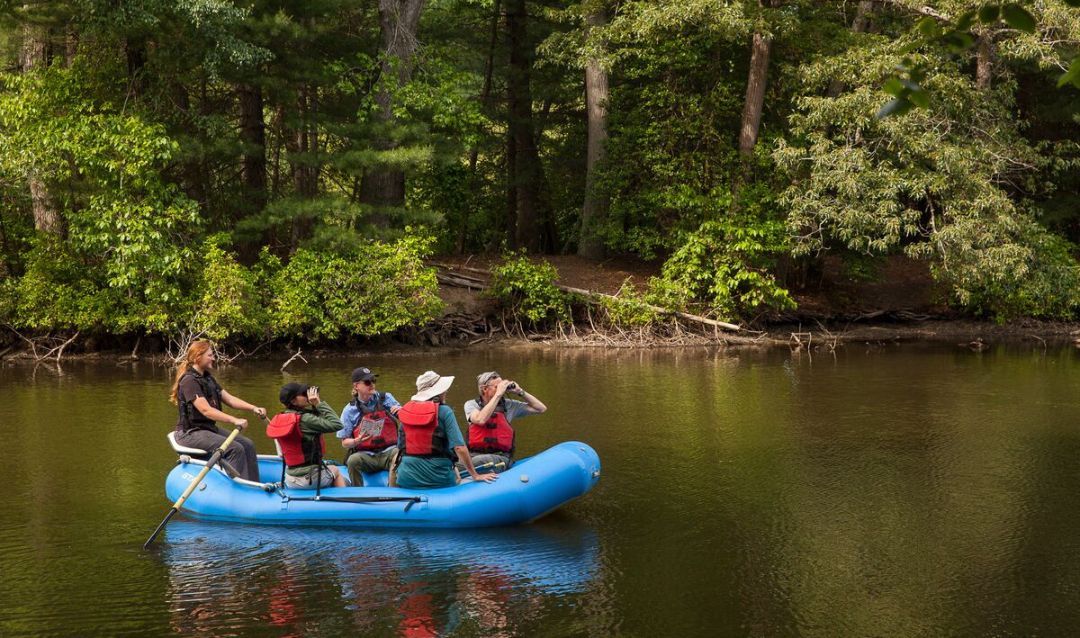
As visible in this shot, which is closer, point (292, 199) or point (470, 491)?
point (470, 491)

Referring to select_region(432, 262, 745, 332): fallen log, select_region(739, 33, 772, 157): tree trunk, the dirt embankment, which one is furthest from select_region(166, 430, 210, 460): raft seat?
select_region(739, 33, 772, 157): tree trunk

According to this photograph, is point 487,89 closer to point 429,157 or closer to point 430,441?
point 429,157

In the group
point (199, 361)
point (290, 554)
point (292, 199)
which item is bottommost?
point (290, 554)

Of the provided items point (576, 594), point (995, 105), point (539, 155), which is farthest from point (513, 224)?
point (576, 594)

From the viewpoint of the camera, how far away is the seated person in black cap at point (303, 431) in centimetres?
821

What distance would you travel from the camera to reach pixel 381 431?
8.77m

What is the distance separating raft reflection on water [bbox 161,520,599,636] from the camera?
21.1 ft

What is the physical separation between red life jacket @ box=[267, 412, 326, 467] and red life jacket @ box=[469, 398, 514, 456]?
3.89 feet

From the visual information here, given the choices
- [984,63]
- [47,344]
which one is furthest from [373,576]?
[984,63]

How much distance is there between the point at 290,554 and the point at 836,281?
61.9 ft

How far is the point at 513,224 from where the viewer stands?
27.1 meters

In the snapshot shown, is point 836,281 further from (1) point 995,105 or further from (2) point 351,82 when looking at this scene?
(2) point 351,82

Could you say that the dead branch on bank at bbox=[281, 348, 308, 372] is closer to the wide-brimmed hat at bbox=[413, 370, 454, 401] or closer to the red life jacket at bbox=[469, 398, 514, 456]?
the red life jacket at bbox=[469, 398, 514, 456]

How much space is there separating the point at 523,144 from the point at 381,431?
1819cm
